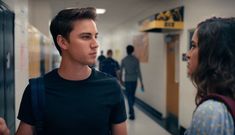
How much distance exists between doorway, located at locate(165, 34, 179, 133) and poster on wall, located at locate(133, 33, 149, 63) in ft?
5.90

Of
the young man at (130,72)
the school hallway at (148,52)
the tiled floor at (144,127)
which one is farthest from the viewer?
the young man at (130,72)

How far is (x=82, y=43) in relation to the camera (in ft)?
4.88

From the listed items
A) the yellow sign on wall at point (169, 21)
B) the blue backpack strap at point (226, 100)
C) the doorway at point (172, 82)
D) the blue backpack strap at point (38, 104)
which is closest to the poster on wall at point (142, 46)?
the doorway at point (172, 82)

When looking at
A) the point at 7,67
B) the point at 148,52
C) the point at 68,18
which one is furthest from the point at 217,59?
the point at 148,52

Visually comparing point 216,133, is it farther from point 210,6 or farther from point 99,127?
point 210,6

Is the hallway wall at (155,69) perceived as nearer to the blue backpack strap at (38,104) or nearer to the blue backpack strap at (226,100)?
the blue backpack strap at (38,104)

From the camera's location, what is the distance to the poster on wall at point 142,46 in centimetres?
856

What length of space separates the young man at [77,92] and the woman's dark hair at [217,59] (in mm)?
540

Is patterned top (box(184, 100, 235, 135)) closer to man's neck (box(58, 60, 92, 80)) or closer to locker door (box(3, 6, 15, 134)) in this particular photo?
man's neck (box(58, 60, 92, 80))

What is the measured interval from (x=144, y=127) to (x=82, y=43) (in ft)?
14.8

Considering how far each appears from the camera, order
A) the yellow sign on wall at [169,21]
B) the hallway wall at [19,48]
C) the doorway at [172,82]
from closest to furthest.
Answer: the hallway wall at [19,48] < the yellow sign on wall at [169,21] < the doorway at [172,82]

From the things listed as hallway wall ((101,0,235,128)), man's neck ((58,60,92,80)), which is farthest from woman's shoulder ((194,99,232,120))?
hallway wall ((101,0,235,128))

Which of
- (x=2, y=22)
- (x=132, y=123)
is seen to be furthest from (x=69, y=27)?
(x=132, y=123)

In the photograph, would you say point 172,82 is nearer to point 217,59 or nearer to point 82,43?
point 82,43
